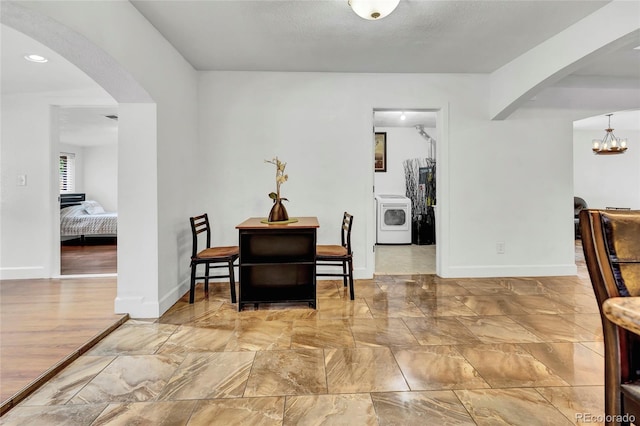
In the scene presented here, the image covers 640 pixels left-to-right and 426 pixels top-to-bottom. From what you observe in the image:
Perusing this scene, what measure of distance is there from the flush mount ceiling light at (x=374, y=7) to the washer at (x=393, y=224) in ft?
13.8

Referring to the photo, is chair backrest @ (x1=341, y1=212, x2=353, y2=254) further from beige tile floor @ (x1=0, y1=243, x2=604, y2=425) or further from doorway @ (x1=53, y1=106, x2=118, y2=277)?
doorway @ (x1=53, y1=106, x2=118, y2=277)

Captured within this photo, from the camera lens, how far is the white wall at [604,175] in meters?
7.14

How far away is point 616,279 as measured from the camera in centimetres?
99

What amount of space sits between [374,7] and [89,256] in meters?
5.37

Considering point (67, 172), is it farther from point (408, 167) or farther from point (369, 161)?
point (408, 167)

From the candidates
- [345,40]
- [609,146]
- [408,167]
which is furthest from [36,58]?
[609,146]

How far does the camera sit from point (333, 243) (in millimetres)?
3750

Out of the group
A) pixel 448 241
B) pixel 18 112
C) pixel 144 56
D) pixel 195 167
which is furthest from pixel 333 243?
pixel 18 112

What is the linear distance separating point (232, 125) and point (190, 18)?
126 centimetres

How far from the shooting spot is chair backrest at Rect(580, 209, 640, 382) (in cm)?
98

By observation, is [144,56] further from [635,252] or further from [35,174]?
[635,252]

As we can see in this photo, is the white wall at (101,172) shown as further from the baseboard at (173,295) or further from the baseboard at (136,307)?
the baseboard at (136,307)

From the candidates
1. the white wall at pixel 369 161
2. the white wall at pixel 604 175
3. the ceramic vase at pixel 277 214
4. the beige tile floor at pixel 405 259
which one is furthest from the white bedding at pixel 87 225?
the white wall at pixel 604 175

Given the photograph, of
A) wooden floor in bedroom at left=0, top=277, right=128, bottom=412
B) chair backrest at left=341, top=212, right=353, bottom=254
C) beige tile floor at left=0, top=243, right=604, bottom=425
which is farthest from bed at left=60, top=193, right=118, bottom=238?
chair backrest at left=341, top=212, right=353, bottom=254
